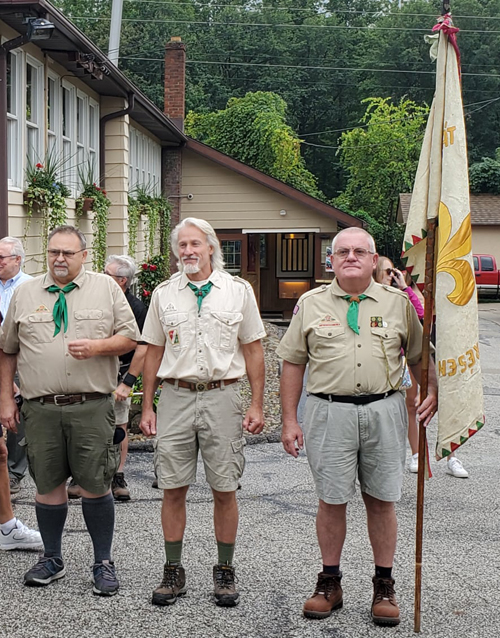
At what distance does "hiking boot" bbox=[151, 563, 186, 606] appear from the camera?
4.61m

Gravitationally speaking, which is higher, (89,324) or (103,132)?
(103,132)

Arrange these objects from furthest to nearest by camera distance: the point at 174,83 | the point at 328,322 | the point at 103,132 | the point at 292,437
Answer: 1. the point at 174,83
2. the point at 103,132
3. the point at 292,437
4. the point at 328,322

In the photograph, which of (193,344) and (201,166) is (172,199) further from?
(193,344)

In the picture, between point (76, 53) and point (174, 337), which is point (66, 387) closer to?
point (174, 337)

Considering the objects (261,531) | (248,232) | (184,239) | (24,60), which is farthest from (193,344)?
(248,232)

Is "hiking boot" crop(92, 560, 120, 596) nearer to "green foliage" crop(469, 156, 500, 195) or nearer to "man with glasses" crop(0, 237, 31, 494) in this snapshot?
"man with glasses" crop(0, 237, 31, 494)

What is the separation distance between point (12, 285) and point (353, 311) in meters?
3.11

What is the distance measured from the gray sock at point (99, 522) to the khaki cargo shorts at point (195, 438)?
45 centimetres

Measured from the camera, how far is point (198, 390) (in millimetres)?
4691

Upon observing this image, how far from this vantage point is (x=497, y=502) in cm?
673

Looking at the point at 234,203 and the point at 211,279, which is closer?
the point at 211,279

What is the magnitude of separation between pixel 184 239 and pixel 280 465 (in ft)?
12.1

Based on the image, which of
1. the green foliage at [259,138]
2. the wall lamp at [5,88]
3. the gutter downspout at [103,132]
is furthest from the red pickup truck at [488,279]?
the wall lamp at [5,88]

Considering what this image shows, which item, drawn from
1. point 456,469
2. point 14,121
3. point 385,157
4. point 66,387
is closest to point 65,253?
point 66,387
